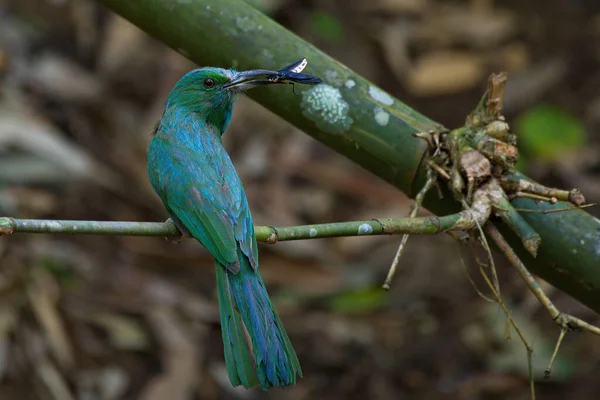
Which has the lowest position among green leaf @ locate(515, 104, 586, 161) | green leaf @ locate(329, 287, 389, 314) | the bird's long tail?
the bird's long tail

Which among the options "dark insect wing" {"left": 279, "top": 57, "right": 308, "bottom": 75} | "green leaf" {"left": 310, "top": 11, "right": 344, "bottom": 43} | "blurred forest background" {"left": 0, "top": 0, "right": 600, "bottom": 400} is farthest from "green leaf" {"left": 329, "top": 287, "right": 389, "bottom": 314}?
"dark insect wing" {"left": 279, "top": 57, "right": 308, "bottom": 75}

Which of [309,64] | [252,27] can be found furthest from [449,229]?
[252,27]

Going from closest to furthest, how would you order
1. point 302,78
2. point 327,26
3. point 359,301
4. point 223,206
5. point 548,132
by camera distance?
point 302,78
point 223,206
point 359,301
point 548,132
point 327,26

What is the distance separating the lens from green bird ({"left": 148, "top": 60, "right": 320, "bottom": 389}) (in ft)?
8.51

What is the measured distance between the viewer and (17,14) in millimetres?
6934

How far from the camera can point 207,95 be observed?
3477mm

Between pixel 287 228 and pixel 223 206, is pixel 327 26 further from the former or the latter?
pixel 287 228

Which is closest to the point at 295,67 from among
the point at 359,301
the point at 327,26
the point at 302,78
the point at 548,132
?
the point at 302,78

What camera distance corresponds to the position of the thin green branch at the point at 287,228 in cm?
219

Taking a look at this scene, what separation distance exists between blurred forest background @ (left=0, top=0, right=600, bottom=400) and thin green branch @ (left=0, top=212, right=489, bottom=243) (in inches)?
111

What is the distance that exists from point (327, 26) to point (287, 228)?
5301mm

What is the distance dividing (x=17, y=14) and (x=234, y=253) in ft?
15.5

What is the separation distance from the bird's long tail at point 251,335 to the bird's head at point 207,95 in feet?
2.30

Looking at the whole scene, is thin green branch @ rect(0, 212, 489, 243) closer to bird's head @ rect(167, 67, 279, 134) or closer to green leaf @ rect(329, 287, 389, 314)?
bird's head @ rect(167, 67, 279, 134)
